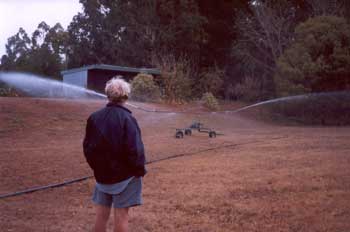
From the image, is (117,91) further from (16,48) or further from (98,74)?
(16,48)

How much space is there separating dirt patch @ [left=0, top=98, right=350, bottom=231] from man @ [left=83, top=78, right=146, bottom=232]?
4.63 ft

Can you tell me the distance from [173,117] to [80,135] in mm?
5993

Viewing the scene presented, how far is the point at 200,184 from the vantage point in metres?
7.36

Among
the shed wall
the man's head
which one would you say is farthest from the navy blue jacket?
the shed wall

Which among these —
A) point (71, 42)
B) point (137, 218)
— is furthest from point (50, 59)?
point (137, 218)

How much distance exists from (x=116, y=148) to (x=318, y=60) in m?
20.4

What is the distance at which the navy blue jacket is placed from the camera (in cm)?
375

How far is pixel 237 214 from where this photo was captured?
5.61 m

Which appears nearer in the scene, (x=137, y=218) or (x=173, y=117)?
(x=137, y=218)

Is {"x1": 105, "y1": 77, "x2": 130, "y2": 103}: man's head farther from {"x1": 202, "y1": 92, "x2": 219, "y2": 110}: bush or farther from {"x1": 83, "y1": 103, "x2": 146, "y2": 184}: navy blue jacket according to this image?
{"x1": 202, "y1": 92, "x2": 219, "y2": 110}: bush

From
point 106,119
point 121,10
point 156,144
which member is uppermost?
point 121,10

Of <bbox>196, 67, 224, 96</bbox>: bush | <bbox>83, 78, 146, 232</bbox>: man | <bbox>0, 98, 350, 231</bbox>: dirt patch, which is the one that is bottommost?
<bbox>0, 98, 350, 231</bbox>: dirt patch

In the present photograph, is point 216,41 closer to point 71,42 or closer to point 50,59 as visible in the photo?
point 71,42

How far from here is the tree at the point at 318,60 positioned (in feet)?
74.3
